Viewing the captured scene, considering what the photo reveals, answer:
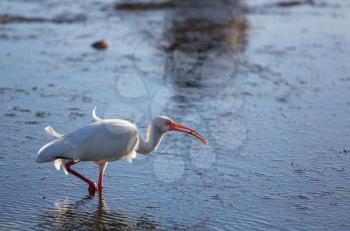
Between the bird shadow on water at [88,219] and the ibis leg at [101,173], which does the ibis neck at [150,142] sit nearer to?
the ibis leg at [101,173]

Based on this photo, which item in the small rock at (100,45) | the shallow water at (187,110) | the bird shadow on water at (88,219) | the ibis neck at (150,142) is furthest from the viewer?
the small rock at (100,45)

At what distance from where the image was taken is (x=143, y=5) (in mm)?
20047

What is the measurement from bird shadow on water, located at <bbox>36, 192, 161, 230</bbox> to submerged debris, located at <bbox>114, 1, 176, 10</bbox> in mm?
13080

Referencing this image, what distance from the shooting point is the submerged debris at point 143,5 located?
64.4ft

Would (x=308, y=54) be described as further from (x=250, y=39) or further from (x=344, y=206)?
(x=344, y=206)

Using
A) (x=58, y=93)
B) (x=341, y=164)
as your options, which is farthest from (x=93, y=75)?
(x=341, y=164)

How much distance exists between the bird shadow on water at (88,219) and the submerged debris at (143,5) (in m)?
13.1

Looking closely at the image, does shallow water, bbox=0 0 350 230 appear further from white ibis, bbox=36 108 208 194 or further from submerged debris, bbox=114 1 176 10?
submerged debris, bbox=114 1 176 10

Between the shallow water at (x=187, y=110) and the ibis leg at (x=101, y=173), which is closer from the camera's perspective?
the shallow water at (x=187, y=110)

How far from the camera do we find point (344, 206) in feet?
23.0

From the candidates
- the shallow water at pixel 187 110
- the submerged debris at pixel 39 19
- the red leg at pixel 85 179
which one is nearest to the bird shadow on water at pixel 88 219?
the shallow water at pixel 187 110

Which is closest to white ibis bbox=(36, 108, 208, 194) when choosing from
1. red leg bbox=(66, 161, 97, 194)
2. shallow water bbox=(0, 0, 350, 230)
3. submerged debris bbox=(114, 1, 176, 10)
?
red leg bbox=(66, 161, 97, 194)

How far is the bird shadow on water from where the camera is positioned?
257 inches

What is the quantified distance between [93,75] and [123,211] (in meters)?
5.63
